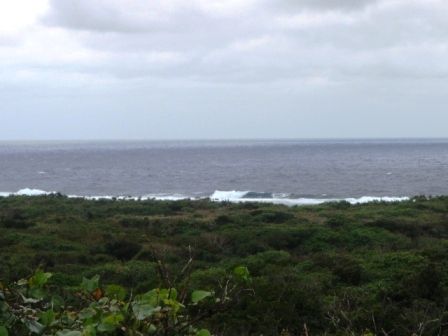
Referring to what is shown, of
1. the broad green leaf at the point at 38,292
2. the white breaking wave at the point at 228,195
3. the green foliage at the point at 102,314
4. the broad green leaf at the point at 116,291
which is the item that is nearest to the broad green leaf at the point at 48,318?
the green foliage at the point at 102,314

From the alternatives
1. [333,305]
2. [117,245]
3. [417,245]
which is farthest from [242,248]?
[333,305]

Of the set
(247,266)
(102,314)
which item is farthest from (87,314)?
(247,266)

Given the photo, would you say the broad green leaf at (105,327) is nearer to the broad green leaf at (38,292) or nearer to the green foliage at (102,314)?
the green foliage at (102,314)

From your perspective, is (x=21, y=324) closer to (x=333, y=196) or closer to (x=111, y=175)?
(x=333, y=196)

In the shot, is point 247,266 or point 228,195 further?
point 228,195

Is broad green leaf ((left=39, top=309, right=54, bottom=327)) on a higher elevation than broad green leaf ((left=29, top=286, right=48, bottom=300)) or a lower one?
lower

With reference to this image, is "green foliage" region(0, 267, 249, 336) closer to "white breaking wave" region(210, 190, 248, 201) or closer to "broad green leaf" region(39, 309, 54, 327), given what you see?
"broad green leaf" region(39, 309, 54, 327)

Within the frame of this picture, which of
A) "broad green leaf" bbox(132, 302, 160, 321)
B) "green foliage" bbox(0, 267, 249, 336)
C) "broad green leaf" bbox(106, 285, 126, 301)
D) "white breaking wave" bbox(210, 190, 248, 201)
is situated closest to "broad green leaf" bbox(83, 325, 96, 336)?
"green foliage" bbox(0, 267, 249, 336)

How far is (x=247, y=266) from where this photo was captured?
1260cm

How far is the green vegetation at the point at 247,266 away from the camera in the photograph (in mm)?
2899

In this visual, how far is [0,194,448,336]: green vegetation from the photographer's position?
2899 millimetres

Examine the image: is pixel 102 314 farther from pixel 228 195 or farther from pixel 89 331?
pixel 228 195

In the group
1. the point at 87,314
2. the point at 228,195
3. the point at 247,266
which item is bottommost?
the point at 228,195

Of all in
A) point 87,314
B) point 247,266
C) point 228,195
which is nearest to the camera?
point 87,314
